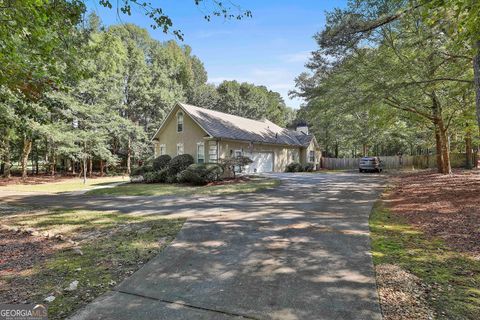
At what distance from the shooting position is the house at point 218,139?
71.4ft

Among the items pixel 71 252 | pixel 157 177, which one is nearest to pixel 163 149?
pixel 157 177

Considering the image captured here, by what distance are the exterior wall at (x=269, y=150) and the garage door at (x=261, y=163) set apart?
0.42 meters

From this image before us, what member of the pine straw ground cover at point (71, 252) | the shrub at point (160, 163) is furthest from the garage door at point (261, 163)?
the pine straw ground cover at point (71, 252)

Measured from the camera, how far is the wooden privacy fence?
28.6 metres

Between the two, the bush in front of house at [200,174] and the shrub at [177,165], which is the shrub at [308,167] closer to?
the shrub at [177,165]

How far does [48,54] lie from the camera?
6.93m

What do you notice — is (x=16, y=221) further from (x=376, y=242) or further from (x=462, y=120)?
(x=462, y=120)

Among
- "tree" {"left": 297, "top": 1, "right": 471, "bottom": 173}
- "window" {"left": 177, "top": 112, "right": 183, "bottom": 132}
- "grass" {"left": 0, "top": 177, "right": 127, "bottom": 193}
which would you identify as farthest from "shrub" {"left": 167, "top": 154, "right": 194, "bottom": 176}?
"tree" {"left": 297, "top": 1, "right": 471, "bottom": 173}

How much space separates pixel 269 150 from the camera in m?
27.0

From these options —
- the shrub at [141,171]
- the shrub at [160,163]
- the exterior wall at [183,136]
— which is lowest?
the shrub at [141,171]

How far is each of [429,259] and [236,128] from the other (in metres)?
20.7

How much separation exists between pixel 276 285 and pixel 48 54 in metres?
7.05

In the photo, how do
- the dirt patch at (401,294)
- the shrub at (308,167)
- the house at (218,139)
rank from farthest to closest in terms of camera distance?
1. the shrub at (308,167)
2. the house at (218,139)
3. the dirt patch at (401,294)

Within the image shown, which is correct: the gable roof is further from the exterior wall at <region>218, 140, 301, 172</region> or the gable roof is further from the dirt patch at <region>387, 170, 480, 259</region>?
the dirt patch at <region>387, 170, 480, 259</region>
